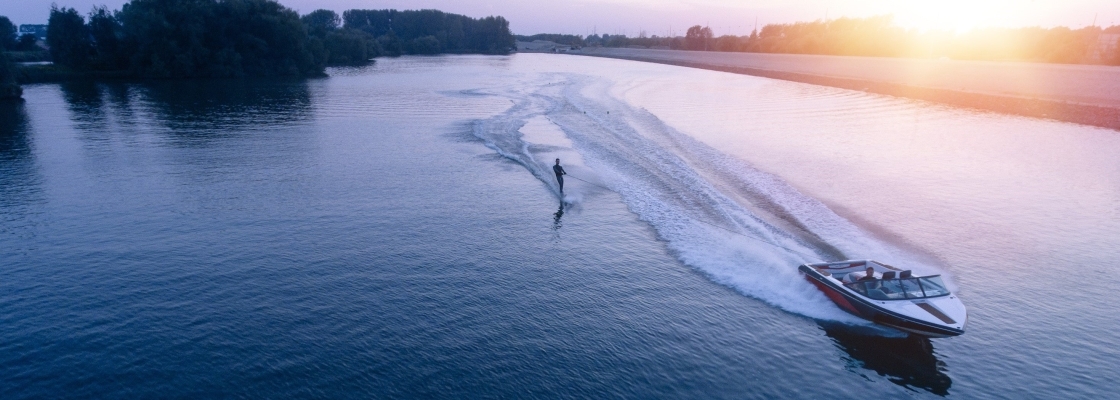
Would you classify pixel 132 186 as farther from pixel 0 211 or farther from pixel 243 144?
pixel 243 144

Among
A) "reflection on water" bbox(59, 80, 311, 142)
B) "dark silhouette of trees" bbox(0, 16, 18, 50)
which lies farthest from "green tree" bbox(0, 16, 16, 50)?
"reflection on water" bbox(59, 80, 311, 142)

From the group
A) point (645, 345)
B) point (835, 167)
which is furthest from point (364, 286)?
point (835, 167)

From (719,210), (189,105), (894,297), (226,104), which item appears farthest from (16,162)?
(894,297)

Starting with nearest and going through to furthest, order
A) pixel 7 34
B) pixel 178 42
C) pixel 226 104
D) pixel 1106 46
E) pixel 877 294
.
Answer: pixel 877 294
pixel 226 104
pixel 1106 46
pixel 178 42
pixel 7 34

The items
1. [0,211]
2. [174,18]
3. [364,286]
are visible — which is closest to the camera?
[364,286]

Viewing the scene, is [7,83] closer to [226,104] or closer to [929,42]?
[226,104]

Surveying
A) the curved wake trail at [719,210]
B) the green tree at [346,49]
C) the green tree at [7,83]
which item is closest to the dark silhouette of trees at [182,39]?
the green tree at [7,83]
